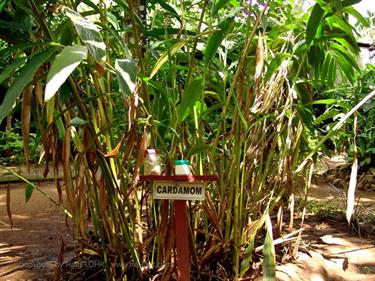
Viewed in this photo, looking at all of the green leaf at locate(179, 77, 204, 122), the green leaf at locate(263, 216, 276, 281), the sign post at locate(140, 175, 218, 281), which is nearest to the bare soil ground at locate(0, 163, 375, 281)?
the green leaf at locate(263, 216, 276, 281)

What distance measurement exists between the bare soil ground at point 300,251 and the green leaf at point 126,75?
0.80 m

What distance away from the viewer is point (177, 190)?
2.93ft

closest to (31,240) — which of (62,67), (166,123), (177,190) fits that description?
(166,123)

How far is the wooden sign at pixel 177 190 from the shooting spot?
0.89m

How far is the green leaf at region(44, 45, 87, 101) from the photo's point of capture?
55cm

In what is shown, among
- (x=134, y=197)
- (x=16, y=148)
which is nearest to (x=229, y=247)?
(x=134, y=197)

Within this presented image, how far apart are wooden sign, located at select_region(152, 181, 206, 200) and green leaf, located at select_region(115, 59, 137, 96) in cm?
30

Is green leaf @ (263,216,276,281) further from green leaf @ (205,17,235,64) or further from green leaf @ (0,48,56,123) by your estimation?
→ green leaf @ (0,48,56,123)

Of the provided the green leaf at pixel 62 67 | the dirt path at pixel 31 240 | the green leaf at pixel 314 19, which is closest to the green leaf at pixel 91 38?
the green leaf at pixel 62 67

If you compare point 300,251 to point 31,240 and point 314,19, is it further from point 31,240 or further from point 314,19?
point 31,240

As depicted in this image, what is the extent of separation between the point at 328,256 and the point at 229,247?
47 cm

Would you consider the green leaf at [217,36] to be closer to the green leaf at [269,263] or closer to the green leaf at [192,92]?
the green leaf at [192,92]

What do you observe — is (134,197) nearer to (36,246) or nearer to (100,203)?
(100,203)

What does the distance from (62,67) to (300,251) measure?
112 centimetres
